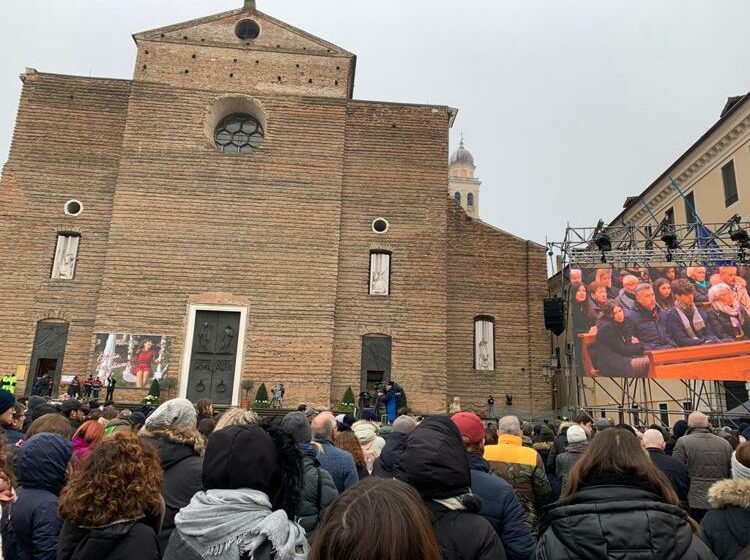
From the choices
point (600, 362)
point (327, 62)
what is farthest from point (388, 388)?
point (327, 62)

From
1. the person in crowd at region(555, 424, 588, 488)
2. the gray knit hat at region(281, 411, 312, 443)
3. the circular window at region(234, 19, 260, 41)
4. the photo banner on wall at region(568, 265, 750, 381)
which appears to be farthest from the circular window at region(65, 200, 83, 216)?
the gray knit hat at region(281, 411, 312, 443)

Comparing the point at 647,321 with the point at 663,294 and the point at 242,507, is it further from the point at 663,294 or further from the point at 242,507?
the point at 242,507

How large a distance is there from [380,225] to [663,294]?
31.6 feet

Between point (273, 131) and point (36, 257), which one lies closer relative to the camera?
point (36, 257)

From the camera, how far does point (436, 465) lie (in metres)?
2.54

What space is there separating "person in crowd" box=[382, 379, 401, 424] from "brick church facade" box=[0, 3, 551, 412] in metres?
1.50

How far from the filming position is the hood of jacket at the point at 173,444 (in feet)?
11.7

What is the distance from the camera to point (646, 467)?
244cm

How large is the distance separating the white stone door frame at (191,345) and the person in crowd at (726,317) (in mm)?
13955

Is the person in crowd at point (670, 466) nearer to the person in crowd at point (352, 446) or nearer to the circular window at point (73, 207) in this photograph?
the person in crowd at point (352, 446)

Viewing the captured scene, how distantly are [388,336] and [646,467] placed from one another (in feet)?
59.9

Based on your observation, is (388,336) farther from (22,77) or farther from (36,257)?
(22,77)

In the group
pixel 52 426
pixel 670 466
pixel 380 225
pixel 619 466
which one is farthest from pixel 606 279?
pixel 52 426

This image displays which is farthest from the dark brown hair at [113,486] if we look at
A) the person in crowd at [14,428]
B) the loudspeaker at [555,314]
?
the loudspeaker at [555,314]
